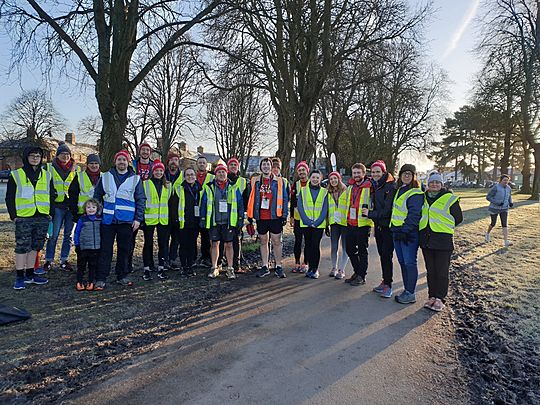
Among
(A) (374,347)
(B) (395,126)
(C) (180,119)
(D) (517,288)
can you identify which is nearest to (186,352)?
(A) (374,347)

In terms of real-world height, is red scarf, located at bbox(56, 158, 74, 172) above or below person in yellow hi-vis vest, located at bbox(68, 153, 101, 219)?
above

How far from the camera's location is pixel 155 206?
6.41m

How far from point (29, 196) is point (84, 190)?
832mm

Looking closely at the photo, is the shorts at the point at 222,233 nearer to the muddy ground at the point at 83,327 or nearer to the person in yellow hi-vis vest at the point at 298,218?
the muddy ground at the point at 83,327

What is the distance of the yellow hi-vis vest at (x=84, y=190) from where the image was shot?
6.17 m

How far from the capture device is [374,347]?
400 centimetres

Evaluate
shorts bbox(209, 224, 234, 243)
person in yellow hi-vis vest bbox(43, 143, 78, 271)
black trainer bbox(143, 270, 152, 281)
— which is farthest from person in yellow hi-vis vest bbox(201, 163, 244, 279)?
person in yellow hi-vis vest bbox(43, 143, 78, 271)

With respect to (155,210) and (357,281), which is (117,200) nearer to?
(155,210)

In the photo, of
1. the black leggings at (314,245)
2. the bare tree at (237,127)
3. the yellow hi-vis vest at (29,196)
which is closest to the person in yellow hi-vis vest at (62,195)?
the yellow hi-vis vest at (29,196)

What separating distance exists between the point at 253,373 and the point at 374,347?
148 cm

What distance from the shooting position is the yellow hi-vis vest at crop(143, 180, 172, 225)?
21.0ft

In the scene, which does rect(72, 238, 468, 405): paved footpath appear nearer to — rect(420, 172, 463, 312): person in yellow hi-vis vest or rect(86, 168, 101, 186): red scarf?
rect(420, 172, 463, 312): person in yellow hi-vis vest

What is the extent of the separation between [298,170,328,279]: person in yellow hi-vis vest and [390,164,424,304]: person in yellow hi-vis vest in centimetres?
147

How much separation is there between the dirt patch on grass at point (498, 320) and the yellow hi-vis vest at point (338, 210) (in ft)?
7.37
